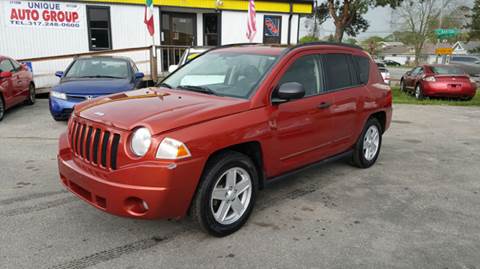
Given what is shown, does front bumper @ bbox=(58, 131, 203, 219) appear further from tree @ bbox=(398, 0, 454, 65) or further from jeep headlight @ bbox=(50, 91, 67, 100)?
tree @ bbox=(398, 0, 454, 65)

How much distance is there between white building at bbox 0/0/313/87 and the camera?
13.8 m

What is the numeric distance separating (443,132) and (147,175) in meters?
7.69

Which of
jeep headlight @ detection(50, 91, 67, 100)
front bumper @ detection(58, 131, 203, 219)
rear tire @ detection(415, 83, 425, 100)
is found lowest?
rear tire @ detection(415, 83, 425, 100)

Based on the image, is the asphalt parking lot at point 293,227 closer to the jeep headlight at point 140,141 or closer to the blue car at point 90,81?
the jeep headlight at point 140,141

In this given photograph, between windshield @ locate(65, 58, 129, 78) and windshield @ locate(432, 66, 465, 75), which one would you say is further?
windshield @ locate(432, 66, 465, 75)

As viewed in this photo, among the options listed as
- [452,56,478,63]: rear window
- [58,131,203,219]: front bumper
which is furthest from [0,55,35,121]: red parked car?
[452,56,478,63]: rear window

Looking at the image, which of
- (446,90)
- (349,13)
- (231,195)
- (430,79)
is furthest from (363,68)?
(349,13)

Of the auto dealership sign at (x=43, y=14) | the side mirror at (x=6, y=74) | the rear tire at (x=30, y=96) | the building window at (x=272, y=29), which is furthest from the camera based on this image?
the building window at (x=272, y=29)

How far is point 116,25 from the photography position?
1477cm

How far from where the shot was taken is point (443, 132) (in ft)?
28.5

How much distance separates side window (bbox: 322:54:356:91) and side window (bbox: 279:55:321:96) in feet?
0.64

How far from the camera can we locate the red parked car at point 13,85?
29.4ft

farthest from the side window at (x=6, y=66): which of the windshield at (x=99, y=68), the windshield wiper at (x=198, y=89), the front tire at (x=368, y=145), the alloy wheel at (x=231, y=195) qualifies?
the front tire at (x=368, y=145)

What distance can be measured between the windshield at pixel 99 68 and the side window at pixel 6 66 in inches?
Answer: 60.8
